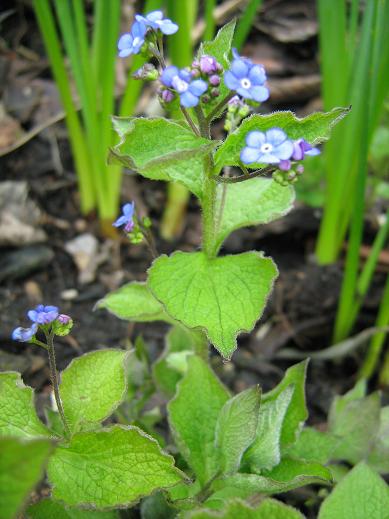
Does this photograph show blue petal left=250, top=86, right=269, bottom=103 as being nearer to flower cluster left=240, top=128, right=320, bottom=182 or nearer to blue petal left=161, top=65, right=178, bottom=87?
flower cluster left=240, top=128, right=320, bottom=182

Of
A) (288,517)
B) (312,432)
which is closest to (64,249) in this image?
(312,432)

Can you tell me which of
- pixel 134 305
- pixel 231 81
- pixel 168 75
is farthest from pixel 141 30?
pixel 134 305

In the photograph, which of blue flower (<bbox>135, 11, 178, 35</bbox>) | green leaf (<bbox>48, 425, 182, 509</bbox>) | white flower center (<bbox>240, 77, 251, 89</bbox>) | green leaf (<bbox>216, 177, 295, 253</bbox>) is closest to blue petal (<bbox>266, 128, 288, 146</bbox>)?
white flower center (<bbox>240, 77, 251, 89</bbox>)

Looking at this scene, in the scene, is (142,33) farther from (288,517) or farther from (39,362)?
(39,362)

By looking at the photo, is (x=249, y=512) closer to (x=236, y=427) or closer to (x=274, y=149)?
(x=236, y=427)

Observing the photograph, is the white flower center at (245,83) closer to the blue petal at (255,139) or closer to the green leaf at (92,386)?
the blue petal at (255,139)

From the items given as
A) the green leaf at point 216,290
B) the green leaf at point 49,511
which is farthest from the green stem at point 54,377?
the green leaf at point 216,290

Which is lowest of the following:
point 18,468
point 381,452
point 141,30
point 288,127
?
point 381,452
